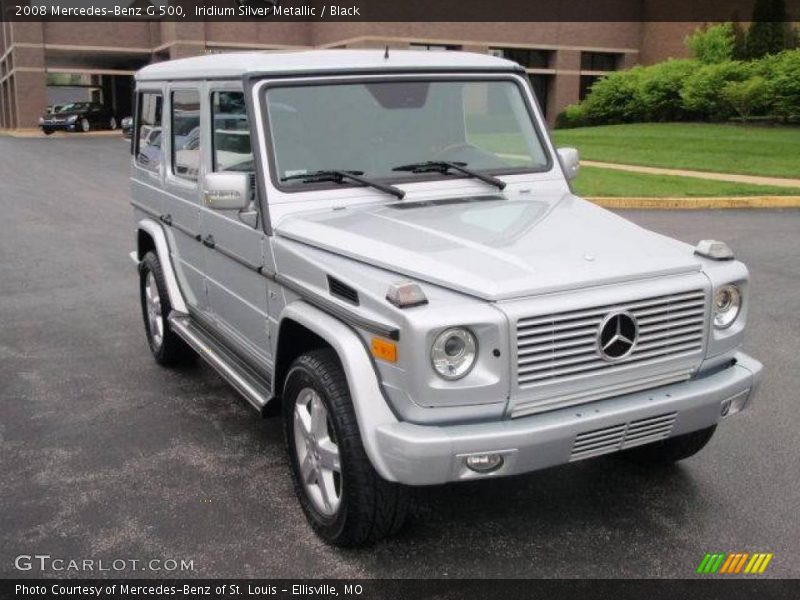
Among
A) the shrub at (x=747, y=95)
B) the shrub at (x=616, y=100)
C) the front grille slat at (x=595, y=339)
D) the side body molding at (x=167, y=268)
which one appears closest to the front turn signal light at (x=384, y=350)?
the front grille slat at (x=595, y=339)

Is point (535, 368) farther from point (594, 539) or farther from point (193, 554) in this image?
point (193, 554)

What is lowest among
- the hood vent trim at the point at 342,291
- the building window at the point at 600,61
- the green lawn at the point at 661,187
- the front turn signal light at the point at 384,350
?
the green lawn at the point at 661,187

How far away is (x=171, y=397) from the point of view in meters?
5.77

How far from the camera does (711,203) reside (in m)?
14.2

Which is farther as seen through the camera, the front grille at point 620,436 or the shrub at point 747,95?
the shrub at point 747,95

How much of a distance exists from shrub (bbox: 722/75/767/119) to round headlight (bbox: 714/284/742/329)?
25.8 m

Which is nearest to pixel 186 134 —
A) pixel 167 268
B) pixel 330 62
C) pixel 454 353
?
pixel 167 268

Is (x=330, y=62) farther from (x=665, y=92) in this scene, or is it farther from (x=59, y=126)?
(x=59, y=126)

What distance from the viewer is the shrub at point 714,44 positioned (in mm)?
33188

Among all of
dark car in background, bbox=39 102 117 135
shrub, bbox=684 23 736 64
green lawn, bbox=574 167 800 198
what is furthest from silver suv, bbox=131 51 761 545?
dark car in background, bbox=39 102 117 135

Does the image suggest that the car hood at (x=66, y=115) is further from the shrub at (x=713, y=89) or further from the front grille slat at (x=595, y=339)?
the front grille slat at (x=595, y=339)

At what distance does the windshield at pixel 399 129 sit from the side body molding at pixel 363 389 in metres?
1.15

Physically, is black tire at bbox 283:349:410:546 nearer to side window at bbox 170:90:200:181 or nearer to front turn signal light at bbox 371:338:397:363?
front turn signal light at bbox 371:338:397:363

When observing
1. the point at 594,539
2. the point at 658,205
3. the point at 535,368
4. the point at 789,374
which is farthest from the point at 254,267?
the point at 658,205
